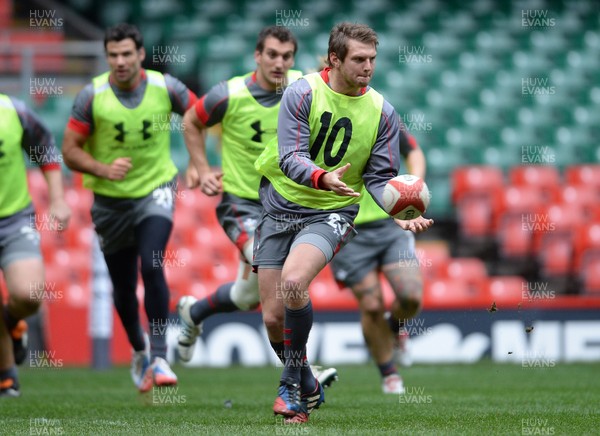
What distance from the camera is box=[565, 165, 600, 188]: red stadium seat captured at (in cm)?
1532

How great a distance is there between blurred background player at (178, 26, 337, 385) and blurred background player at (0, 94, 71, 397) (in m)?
1.05

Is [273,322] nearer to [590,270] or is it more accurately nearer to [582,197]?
[590,270]

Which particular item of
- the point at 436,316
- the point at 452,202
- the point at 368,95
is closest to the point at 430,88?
the point at 452,202

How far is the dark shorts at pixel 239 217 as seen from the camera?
7.93 m

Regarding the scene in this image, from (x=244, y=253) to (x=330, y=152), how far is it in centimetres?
167

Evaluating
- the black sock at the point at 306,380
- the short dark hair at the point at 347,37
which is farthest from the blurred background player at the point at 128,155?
the short dark hair at the point at 347,37

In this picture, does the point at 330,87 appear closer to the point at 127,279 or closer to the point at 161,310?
the point at 161,310

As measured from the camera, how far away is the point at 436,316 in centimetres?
1252

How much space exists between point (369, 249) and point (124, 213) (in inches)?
84.4

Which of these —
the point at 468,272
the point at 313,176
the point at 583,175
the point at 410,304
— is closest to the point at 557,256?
the point at 468,272

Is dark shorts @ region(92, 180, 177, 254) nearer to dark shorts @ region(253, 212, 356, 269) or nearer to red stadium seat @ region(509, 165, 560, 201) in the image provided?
dark shorts @ region(253, 212, 356, 269)

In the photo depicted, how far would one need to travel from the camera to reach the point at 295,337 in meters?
6.31

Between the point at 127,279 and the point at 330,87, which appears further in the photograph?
the point at 127,279

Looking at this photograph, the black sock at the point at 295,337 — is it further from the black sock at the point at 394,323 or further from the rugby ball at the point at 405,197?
the black sock at the point at 394,323
